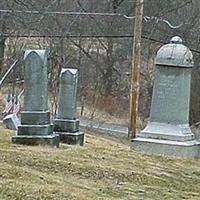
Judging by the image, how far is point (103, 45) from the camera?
36.0 meters

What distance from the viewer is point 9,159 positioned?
11.6 metres

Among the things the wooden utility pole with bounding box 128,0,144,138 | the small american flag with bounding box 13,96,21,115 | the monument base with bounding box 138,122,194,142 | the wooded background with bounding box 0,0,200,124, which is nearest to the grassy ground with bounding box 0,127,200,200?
the monument base with bounding box 138,122,194,142

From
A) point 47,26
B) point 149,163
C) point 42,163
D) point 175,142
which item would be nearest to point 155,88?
point 175,142

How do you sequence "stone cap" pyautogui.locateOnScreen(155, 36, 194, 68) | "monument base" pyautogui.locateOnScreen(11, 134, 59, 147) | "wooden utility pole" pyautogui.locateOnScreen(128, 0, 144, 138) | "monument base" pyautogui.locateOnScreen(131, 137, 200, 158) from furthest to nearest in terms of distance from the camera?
"wooden utility pole" pyautogui.locateOnScreen(128, 0, 144, 138), "stone cap" pyautogui.locateOnScreen(155, 36, 194, 68), "monument base" pyautogui.locateOnScreen(131, 137, 200, 158), "monument base" pyautogui.locateOnScreen(11, 134, 59, 147)

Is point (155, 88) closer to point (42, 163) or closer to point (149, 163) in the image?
point (149, 163)

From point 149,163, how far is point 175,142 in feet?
10.8

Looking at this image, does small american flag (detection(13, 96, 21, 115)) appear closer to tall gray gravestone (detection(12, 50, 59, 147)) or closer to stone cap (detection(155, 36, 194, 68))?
stone cap (detection(155, 36, 194, 68))

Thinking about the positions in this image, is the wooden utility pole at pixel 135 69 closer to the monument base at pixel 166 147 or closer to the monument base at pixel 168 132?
the monument base at pixel 168 132

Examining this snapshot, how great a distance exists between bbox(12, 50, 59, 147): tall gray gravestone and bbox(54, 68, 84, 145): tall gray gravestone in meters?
1.12

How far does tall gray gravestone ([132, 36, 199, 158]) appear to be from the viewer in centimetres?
1756

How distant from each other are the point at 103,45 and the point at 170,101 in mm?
18441

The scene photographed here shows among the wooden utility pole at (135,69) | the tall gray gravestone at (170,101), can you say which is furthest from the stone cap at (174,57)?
the wooden utility pole at (135,69)

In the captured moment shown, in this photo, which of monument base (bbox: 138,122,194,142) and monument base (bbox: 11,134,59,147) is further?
monument base (bbox: 138,122,194,142)

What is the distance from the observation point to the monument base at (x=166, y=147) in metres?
17.2
